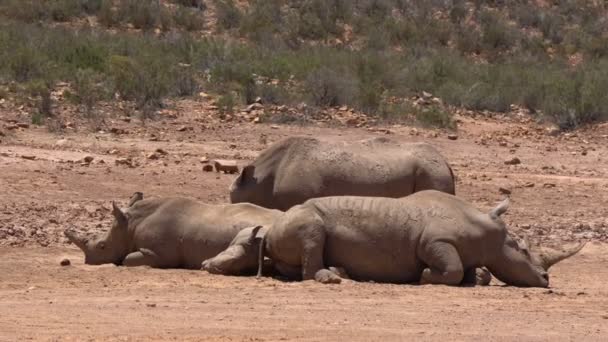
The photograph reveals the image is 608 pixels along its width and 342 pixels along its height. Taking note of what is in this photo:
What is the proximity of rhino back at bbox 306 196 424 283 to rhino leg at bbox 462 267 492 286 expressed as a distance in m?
0.44

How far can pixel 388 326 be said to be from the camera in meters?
10.1

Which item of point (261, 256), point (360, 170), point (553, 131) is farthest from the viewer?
point (553, 131)

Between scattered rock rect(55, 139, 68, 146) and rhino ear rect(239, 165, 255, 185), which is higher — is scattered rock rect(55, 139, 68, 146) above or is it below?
below

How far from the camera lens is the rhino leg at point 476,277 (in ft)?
42.4

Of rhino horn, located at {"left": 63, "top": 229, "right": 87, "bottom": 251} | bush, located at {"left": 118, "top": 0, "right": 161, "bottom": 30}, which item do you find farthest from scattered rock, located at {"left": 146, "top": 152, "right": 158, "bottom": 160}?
bush, located at {"left": 118, "top": 0, "right": 161, "bottom": 30}

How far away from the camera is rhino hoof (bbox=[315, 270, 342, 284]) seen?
489 inches

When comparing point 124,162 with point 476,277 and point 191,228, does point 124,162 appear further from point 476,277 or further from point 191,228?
point 476,277

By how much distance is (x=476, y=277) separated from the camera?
13.0 m

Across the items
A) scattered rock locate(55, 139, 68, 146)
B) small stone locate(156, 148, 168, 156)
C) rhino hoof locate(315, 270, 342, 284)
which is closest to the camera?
rhino hoof locate(315, 270, 342, 284)

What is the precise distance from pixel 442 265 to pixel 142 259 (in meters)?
3.14

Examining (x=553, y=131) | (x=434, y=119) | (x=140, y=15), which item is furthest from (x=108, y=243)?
(x=140, y=15)

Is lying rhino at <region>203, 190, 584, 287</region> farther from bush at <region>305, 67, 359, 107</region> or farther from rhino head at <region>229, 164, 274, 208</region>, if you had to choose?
bush at <region>305, 67, 359, 107</region>

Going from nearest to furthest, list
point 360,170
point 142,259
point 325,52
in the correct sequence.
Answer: point 142,259
point 360,170
point 325,52

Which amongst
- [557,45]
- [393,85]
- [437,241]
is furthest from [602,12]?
[437,241]
